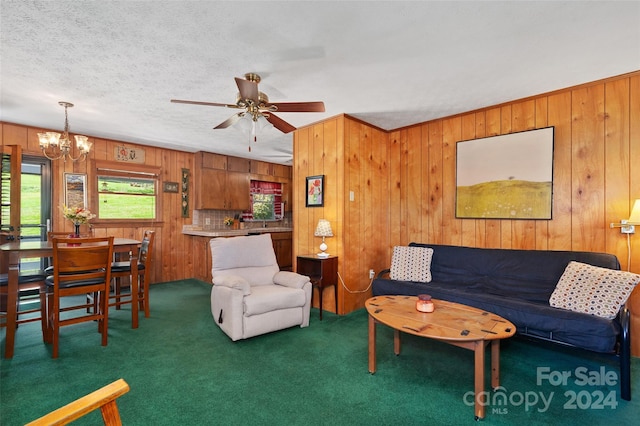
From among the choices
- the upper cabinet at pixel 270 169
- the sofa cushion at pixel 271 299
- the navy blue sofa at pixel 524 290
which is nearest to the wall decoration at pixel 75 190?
the upper cabinet at pixel 270 169

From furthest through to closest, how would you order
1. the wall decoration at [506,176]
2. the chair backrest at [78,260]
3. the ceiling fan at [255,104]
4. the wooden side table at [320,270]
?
1. the wooden side table at [320,270]
2. the wall decoration at [506,176]
3. the chair backrest at [78,260]
4. the ceiling fan at [255,104]

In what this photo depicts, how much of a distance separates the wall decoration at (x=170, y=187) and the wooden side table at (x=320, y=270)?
2.99 meters

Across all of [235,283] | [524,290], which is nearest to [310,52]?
[235,283]

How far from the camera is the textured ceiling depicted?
5.99 ft

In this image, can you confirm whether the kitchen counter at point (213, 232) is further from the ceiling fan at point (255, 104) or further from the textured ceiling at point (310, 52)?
the ceiling fan at point (255, 104)

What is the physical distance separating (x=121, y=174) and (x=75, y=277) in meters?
2.74

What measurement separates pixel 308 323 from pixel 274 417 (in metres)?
1.51

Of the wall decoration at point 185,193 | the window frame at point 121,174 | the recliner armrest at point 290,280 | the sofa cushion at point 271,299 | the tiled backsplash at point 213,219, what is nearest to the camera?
the sofa cushion at point 271,299

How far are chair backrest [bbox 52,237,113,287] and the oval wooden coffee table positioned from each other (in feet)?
7.82

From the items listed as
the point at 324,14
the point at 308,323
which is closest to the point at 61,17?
the point at 324,14

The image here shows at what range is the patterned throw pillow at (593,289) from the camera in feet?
7.00

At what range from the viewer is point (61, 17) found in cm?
188

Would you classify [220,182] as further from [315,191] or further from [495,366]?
[495,366]

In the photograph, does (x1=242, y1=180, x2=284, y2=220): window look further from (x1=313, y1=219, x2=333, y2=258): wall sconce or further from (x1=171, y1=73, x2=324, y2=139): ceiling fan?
(x1=171, y1=73, x2=324, y2=139): ceiling fan
